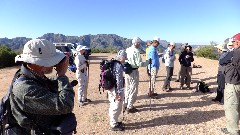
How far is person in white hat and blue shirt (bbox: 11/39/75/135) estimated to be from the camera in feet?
7.30

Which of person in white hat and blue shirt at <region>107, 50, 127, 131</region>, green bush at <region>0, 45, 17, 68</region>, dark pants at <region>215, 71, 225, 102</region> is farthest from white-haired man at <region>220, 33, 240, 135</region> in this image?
green bush at <region>0, 45, 17, 68</region>

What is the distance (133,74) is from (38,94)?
223 inches

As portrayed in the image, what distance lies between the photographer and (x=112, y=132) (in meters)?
6.43

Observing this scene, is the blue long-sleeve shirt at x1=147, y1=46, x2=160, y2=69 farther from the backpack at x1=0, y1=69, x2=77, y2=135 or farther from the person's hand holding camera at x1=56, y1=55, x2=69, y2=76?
the backpack at x1=0, y1=69, x2=77, y2=135

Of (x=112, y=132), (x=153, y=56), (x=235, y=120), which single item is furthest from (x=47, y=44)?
(x=153, y=56)

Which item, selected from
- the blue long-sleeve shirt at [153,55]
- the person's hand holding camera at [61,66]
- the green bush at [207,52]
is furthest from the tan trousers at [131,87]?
the green bush at [207,52]

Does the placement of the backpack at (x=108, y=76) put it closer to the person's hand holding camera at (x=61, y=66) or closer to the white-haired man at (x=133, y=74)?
the white-haired man at (x=133, y=74)

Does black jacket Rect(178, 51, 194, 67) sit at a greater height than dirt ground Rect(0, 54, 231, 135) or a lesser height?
greater

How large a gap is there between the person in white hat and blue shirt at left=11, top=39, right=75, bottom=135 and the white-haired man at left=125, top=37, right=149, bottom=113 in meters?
5.22

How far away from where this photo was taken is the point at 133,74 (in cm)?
778

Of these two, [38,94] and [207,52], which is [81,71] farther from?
[207,52]

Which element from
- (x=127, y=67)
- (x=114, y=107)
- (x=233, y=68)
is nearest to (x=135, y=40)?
(x=127, y=67)

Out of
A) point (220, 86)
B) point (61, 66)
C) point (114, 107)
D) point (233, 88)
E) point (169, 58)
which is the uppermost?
point (61, 66)

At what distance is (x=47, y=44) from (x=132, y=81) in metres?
5.53
